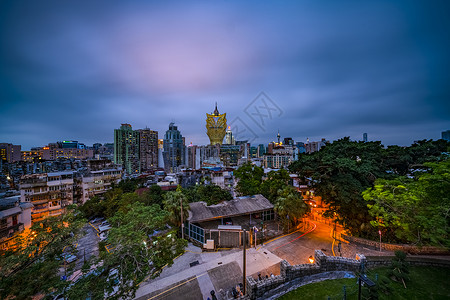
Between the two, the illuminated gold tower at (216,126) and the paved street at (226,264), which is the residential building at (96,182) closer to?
the paved street at (226,264)

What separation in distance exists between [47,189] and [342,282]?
4377cm

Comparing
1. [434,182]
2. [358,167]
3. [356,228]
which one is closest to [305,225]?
[356,228]

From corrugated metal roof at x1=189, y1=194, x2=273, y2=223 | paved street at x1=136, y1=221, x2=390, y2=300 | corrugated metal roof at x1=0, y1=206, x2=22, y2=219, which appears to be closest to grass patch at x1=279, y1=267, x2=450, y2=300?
paved street at x1=136, y1=221, x2=390, y2=300

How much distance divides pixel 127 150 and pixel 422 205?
101 m

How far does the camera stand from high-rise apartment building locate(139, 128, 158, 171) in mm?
98312

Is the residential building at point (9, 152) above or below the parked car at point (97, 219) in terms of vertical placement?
above

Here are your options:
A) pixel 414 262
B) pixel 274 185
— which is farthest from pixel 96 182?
pixel 414 262

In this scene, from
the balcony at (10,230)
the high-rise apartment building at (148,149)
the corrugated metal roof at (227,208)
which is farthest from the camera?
the high-rise apartment building at (148,149)

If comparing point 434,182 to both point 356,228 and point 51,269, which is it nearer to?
point 356,228

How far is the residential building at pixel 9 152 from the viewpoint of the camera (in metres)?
68.9

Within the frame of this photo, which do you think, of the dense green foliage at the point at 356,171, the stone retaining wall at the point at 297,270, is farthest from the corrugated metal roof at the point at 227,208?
the stone retaining wall at the point at 297,270

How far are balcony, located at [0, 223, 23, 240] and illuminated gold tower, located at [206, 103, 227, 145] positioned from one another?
218ft

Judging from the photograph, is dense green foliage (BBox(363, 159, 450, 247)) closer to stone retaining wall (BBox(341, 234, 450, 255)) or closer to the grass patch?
stone retaining wall (BBox(341, 234, 450, 255))

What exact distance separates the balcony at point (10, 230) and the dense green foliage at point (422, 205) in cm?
3499
